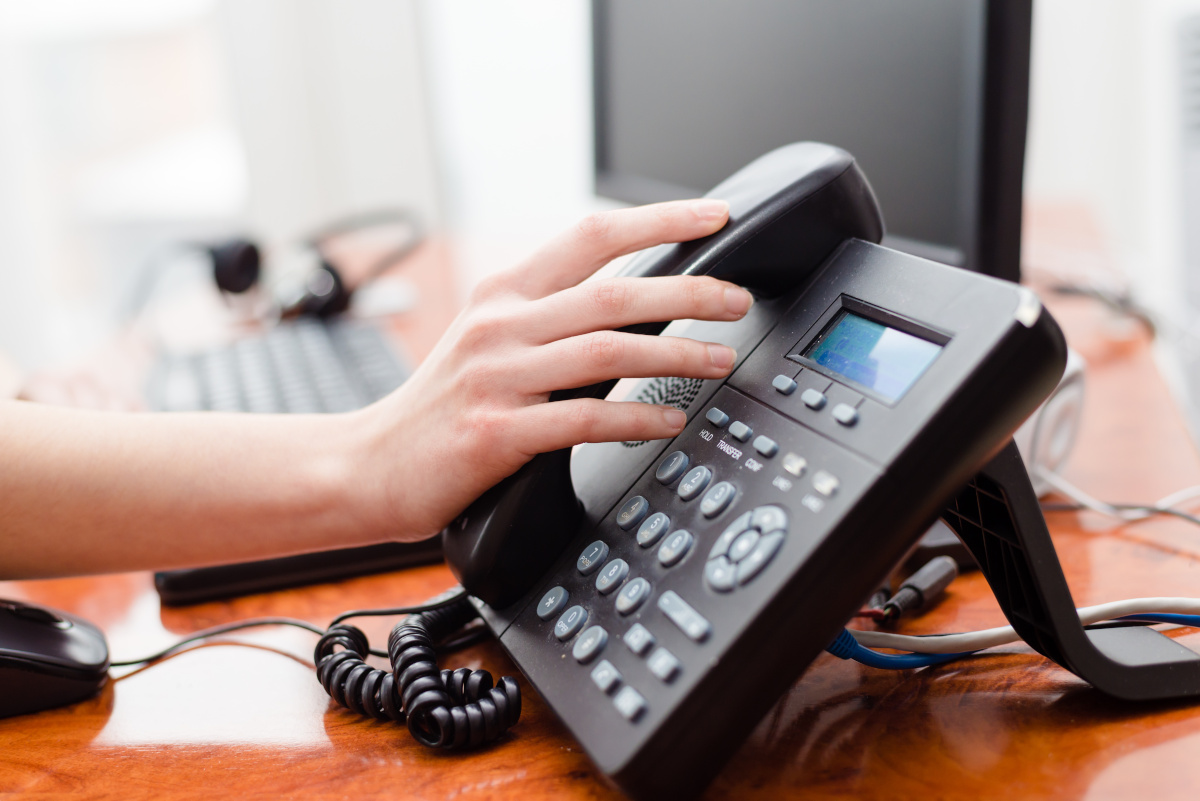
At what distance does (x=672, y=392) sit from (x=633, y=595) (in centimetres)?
13

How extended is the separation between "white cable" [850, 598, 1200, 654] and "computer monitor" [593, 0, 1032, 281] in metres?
0.21

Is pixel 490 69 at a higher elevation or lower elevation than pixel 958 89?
lower

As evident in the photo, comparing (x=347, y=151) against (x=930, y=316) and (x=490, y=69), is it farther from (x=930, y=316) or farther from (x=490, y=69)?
(x=930, y=316)

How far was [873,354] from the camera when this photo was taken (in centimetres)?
35

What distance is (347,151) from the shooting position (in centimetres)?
189

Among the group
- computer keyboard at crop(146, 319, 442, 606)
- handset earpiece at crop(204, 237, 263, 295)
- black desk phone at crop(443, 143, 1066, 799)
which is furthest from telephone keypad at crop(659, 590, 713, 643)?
handset earpiece at crop(204, 237, 263, 295)

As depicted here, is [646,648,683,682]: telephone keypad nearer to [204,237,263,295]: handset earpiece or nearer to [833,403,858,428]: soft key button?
[833,403,858,428]: soft key button

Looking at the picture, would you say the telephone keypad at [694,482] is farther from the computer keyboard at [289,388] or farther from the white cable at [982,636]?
the computer keyboard at [289,388]

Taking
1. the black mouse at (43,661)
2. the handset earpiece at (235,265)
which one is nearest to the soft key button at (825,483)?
the black mouse at (43,661)

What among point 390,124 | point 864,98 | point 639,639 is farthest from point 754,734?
point 390,124

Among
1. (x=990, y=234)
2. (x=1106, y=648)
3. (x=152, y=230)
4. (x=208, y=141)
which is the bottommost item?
(x=152, y=230)

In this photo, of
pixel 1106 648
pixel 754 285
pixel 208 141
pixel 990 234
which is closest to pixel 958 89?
pixel 990 234

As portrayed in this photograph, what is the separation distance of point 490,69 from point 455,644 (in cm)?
144

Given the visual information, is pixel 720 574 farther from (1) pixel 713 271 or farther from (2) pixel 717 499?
(1) pixel 713 271
